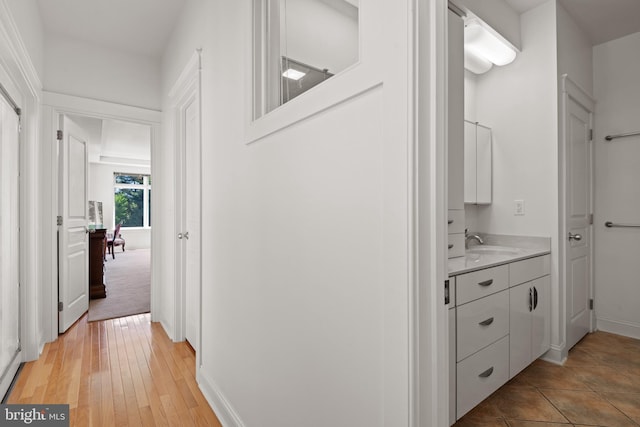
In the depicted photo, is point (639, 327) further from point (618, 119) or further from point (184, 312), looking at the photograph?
point (184, 312)

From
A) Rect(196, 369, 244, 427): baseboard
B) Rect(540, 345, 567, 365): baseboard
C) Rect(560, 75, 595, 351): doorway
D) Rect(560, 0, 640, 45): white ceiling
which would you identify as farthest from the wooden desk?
Rect(560, 0, 640, 45): white ceiling

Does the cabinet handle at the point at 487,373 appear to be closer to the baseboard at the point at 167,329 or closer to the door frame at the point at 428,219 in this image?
the door frame at the point at 428,219

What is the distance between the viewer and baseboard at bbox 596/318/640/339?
281 centimetres

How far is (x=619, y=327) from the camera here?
289 centimetres

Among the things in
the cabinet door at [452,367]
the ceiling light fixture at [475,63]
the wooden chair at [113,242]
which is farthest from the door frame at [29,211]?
the wooden chair at [113,242]

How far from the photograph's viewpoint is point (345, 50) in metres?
1.09

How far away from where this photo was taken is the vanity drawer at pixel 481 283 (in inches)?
59.7

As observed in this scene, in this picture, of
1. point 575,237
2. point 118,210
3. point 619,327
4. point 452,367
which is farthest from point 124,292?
point 118,210

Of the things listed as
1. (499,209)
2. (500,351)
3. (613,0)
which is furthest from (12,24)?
(613,0)

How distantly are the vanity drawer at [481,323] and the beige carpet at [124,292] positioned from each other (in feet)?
11.1

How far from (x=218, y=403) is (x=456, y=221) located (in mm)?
1741

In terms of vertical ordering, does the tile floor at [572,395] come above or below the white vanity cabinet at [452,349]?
below

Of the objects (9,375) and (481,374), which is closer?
(481,374)

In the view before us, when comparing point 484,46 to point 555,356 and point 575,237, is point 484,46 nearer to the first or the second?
point 575,237
